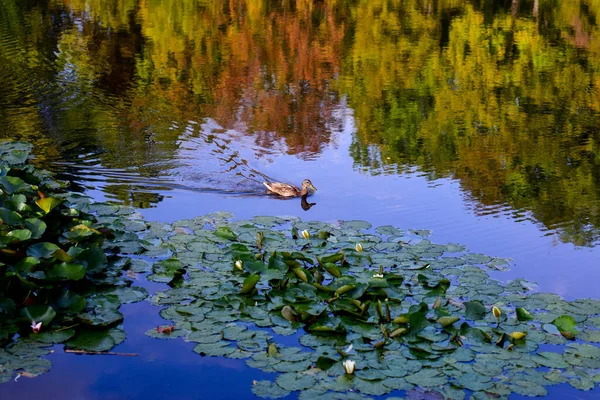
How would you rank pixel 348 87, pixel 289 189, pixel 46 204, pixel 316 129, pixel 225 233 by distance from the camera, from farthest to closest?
pixel 348 87, pixel 316 129, pixel 289 189, pixel 225 233, pixel 46 204

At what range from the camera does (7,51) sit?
1655cm

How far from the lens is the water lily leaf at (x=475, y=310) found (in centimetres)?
513

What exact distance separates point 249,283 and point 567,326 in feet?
7.29

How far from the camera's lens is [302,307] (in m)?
5.20

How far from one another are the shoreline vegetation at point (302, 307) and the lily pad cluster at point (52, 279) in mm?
10

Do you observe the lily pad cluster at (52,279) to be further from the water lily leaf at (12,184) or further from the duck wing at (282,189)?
the duck wing at (282,189)

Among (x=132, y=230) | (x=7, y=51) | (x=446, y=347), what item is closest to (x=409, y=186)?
(x=132, y=230)

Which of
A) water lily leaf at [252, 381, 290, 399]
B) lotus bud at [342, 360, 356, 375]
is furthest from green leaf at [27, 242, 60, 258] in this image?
lotus bud at [342, 360, 356, 375]

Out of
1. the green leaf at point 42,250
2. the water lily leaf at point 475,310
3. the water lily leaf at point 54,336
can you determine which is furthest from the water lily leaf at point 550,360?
the green leaf at point 42,250

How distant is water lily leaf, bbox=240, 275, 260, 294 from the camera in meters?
5.35

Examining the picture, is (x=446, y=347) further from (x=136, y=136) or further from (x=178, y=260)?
(x=136, y=136)

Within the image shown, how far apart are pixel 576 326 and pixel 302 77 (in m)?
10.3

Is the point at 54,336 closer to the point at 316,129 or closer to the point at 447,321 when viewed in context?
the point at 447,321

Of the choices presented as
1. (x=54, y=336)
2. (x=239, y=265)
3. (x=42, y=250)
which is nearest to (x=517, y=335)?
(x=239, y=265)
